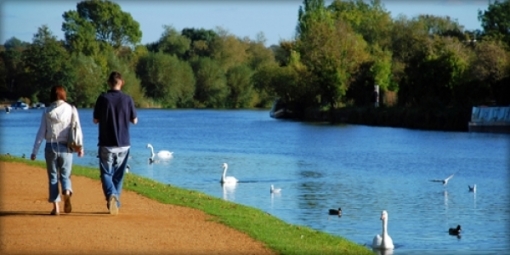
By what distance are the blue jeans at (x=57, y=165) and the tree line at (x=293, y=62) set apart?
4983cm

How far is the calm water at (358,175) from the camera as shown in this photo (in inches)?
813

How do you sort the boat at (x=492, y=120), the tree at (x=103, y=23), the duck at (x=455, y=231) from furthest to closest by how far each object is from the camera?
the tree at (x=103, y=23), the boat at (x=492, y=120), the duck at (x=455, y=231)

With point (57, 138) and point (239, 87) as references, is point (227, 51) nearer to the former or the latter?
point (239, 87)

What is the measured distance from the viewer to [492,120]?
57.0 meters

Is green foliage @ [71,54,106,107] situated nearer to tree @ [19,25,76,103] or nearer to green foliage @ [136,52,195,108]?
tree @ [19,25,76,103]

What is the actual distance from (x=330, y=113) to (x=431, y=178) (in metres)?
45.3

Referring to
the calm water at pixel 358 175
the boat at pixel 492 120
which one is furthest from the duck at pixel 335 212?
the boat at pixel 492 120

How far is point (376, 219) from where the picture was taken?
71.1ft

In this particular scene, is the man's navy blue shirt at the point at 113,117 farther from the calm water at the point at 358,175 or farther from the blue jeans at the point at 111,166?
the calm water at the point at 358,175

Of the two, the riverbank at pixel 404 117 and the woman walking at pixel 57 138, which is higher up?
the woman walking at pixel 57 138

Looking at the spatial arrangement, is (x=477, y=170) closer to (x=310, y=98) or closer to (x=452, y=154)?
(x=452, y=154)

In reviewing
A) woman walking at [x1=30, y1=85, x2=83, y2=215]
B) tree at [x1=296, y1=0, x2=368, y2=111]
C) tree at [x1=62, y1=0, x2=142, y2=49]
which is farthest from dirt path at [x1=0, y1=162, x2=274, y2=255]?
tree at [x1=62, y1=0, x2=142, y2=49]

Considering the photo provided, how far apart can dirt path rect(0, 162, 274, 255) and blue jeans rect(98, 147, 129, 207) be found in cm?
43

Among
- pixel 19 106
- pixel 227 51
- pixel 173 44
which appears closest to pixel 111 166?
pixel 19 106
